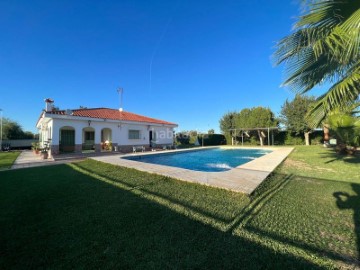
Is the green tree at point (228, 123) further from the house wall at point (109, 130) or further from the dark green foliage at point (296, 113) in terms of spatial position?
the house wall at point (109, 130)

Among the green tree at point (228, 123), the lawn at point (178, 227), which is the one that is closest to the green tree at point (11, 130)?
the lawn at point (178, 227)

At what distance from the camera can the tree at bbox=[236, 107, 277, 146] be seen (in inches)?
1037

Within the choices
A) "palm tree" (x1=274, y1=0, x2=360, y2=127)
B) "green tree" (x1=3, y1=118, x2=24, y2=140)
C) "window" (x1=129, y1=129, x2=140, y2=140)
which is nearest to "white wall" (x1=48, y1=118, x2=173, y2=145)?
"window" (x1=129, y1=129, x2=140, y2=140)

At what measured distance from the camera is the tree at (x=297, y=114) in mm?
23734

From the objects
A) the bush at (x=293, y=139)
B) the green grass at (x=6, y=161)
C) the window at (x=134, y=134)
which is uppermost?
the window at (x=134, y=134)

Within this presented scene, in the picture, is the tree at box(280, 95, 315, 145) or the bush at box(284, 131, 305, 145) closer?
the tree at box(280, 95, 315, 145)

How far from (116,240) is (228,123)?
29.9 meters

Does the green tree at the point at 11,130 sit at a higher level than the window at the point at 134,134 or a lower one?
higher

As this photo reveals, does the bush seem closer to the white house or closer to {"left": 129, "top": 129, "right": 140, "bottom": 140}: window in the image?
the white house

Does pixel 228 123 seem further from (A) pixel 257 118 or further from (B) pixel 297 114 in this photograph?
(B) pixel 297 114

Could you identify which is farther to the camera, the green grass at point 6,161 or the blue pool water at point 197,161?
the blue pool water at point 197,161

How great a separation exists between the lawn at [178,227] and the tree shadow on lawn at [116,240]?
0.05 feet

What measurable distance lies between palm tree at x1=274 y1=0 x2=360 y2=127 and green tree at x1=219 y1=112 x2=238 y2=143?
27175 mm

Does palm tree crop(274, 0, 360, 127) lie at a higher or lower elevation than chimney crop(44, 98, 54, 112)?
lower
